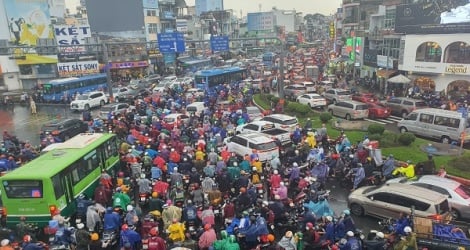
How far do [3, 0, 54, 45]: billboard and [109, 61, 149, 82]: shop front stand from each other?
1029 cm

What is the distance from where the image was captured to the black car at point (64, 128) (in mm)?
23242

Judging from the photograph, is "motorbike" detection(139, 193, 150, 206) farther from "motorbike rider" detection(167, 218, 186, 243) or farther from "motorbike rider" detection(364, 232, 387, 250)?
"motorbike rider" detection(364, 232, 387, 250)

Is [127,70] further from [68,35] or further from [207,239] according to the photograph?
[207,239]

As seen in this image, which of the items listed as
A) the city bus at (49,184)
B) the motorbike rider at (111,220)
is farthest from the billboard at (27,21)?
the motorbike rider at (111,220)

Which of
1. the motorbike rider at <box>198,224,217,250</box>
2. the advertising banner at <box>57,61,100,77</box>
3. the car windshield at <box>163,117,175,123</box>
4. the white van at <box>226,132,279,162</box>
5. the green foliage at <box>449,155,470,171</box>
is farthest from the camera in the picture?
the advertising banner at <box>57,61,100,77</box>

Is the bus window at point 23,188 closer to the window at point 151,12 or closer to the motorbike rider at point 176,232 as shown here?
the motorbike rider at point 176,232

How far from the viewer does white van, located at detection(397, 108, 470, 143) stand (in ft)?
65.5

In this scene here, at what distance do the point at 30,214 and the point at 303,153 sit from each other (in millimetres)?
11057

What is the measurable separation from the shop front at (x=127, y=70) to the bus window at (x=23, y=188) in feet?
157

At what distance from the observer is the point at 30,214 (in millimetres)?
11719

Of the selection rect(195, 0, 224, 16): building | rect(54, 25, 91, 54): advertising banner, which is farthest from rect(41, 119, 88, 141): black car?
rect(195, 0, 224, 16): building

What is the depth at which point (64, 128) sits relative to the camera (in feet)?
78.4

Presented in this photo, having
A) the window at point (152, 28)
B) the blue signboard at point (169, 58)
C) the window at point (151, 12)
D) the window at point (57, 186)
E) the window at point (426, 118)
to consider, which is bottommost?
the window at point (426, 118)

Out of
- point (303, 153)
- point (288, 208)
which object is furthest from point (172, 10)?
point (288, 208)
